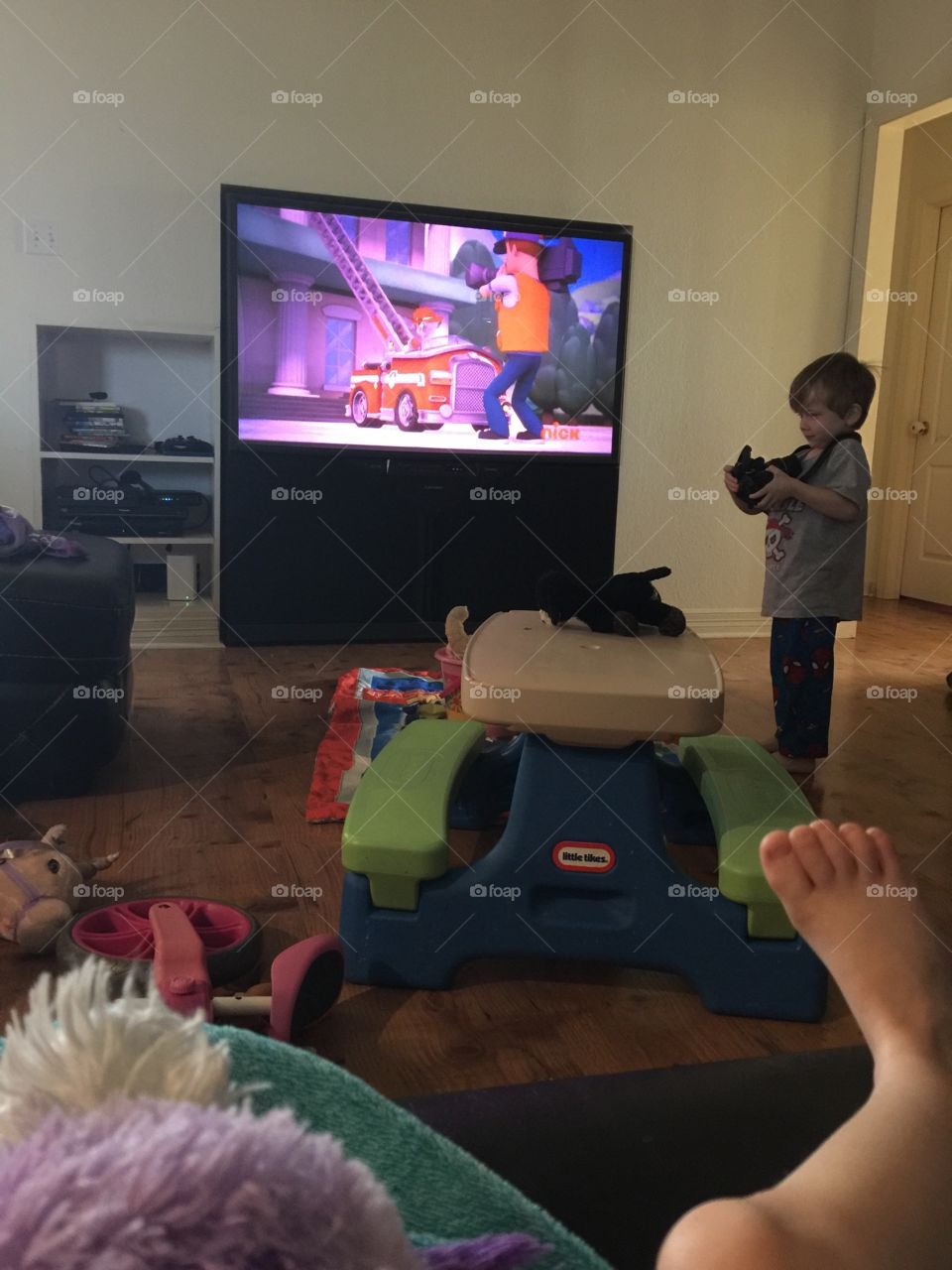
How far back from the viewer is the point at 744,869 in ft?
3.94

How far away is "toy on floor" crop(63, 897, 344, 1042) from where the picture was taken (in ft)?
3.58

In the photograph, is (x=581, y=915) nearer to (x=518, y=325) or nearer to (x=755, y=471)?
(x=755, y=471)

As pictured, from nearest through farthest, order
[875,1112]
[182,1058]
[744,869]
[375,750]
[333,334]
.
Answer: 1. [182,1058]
2. [875,1112]
3. [744,869]
4. [375,750]
5. [333,334]

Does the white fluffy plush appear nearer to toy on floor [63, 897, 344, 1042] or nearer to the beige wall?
toy on floor [63, 897, 344, 1042]

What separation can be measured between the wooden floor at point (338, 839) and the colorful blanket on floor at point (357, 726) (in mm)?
41

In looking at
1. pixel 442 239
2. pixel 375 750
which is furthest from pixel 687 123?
pixel 375 750

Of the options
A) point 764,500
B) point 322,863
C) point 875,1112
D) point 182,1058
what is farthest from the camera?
point 764,500

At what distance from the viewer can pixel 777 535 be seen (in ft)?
7.90

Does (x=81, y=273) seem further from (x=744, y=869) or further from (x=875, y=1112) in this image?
(x=875, y=1112)

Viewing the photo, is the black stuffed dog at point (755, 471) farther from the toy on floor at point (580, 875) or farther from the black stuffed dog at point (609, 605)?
the toy on floor at point (580, 875)

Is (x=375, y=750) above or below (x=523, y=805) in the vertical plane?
below

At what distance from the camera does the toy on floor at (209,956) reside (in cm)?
109

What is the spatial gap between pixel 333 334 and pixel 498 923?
8.33 feet

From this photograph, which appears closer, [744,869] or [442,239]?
[744,869]
